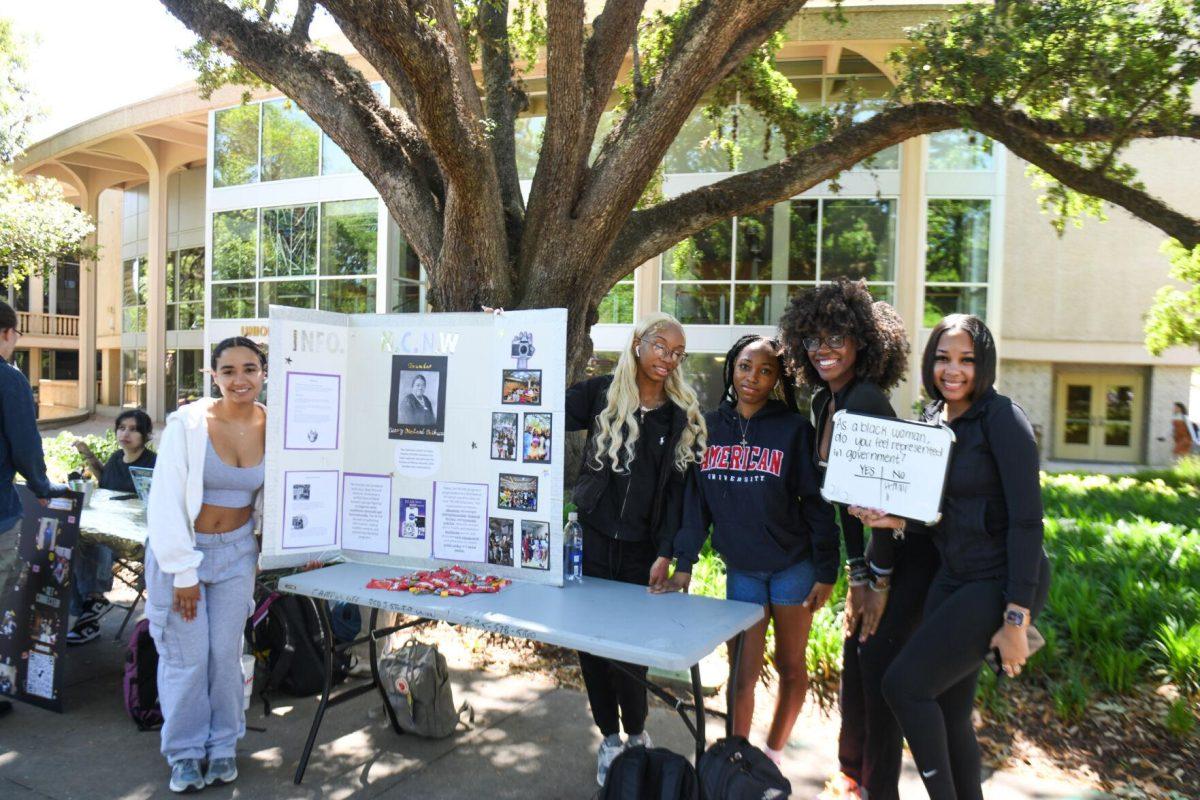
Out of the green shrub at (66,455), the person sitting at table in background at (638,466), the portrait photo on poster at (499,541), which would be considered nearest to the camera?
the person sitting at table in background at (638,466)

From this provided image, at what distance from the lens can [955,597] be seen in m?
2.73

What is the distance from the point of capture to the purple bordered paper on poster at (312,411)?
3.79 m

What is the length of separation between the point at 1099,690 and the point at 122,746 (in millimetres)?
4856

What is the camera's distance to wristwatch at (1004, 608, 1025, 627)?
102 inches

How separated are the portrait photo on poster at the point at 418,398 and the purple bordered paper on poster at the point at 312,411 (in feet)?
0.92

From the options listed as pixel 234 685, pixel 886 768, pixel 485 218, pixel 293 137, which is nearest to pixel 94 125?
pixel 293 137

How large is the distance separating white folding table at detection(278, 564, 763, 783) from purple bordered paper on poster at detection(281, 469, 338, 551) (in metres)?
0.19

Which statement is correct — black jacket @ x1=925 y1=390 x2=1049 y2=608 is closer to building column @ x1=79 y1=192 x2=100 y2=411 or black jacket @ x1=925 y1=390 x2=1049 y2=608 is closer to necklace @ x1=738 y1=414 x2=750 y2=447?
necklace @ x1=738 y1=414 x2=750 y2=447

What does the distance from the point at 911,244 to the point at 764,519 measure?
15.7 meters

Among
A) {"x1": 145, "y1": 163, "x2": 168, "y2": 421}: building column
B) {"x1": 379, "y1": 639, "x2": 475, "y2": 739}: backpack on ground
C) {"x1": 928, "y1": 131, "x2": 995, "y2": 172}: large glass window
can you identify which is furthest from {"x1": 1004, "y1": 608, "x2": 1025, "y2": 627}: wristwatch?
{"x1": 145, "y1": 163, "x2": 168, "y2": 421}: building column

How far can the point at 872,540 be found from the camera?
311cm

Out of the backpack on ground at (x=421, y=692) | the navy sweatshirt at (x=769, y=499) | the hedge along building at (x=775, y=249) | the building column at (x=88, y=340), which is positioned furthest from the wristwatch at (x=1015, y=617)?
the building column at (x=88, y=340)

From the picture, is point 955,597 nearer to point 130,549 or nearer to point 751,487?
point 751,487

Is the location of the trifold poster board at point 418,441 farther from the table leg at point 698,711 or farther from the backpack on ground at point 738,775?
the backpack on ground at point 738,775
